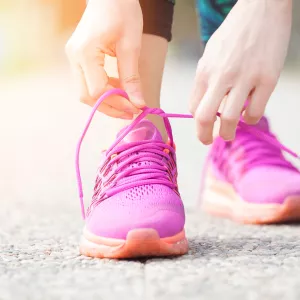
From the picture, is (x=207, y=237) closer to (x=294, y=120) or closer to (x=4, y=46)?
(x=294, y=120)

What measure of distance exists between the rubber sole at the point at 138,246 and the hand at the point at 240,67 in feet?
0.37

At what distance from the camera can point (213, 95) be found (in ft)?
1.95

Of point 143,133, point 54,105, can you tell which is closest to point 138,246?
point 143,133

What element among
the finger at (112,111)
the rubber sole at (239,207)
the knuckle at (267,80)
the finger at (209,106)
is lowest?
the rubber sole at (239,207)

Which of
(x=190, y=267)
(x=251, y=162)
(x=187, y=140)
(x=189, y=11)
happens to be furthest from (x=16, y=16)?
(x=190, y=267)

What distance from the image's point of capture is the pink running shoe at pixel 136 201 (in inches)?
23.1

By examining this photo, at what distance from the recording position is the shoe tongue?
2.28ft

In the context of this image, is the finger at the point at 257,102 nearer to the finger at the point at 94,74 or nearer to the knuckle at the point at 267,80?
the knuckle at the point at 267,80

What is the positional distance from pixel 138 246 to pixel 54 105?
1.31m

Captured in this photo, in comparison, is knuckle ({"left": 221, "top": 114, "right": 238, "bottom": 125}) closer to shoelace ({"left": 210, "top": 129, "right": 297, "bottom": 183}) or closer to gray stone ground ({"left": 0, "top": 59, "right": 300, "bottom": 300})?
gray stone ground ({"left": 0, "top": 59, "right": 300, "bottom": 300})

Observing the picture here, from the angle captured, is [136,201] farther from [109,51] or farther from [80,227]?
[80,227]

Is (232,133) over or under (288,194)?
over

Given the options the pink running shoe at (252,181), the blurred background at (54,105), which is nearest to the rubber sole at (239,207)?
the pink running shoe at (252,181)

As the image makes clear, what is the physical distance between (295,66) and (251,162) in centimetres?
117
